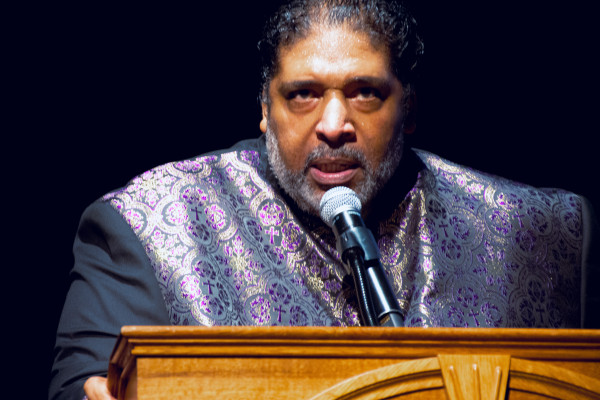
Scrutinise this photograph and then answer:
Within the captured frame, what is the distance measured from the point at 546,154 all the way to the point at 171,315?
160 cm

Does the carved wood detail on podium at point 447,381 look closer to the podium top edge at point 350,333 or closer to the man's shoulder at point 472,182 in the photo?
the podium top edge at point 350,333

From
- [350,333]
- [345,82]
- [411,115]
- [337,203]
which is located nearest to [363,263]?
[337,203]

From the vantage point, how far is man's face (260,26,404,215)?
2217mm

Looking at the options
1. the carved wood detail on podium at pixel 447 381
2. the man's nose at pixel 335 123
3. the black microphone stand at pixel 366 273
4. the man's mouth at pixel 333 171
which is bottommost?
the carved wood detail on podium at pixel 447 381

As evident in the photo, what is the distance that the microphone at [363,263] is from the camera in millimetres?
1427

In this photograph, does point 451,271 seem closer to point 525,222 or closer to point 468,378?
point 525,222

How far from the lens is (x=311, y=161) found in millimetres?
2227

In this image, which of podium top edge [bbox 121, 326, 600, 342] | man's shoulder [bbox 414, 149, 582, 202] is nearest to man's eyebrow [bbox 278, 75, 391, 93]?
man's shoulder [bbox 414, 149, 582, 202]

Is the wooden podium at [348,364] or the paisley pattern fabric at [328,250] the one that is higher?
the paisley pattern fabric at [328,250]

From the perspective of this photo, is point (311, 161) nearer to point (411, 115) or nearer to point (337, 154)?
point (337, 154)

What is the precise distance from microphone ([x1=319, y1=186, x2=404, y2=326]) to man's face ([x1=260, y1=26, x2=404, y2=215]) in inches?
20.6

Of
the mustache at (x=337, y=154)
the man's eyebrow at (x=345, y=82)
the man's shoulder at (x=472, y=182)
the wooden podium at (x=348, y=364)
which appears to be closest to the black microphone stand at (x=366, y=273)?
the wooden podium at (x=348, y=364)

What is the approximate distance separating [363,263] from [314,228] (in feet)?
2.86

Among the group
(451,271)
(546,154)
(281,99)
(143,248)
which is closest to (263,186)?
(281,99)
